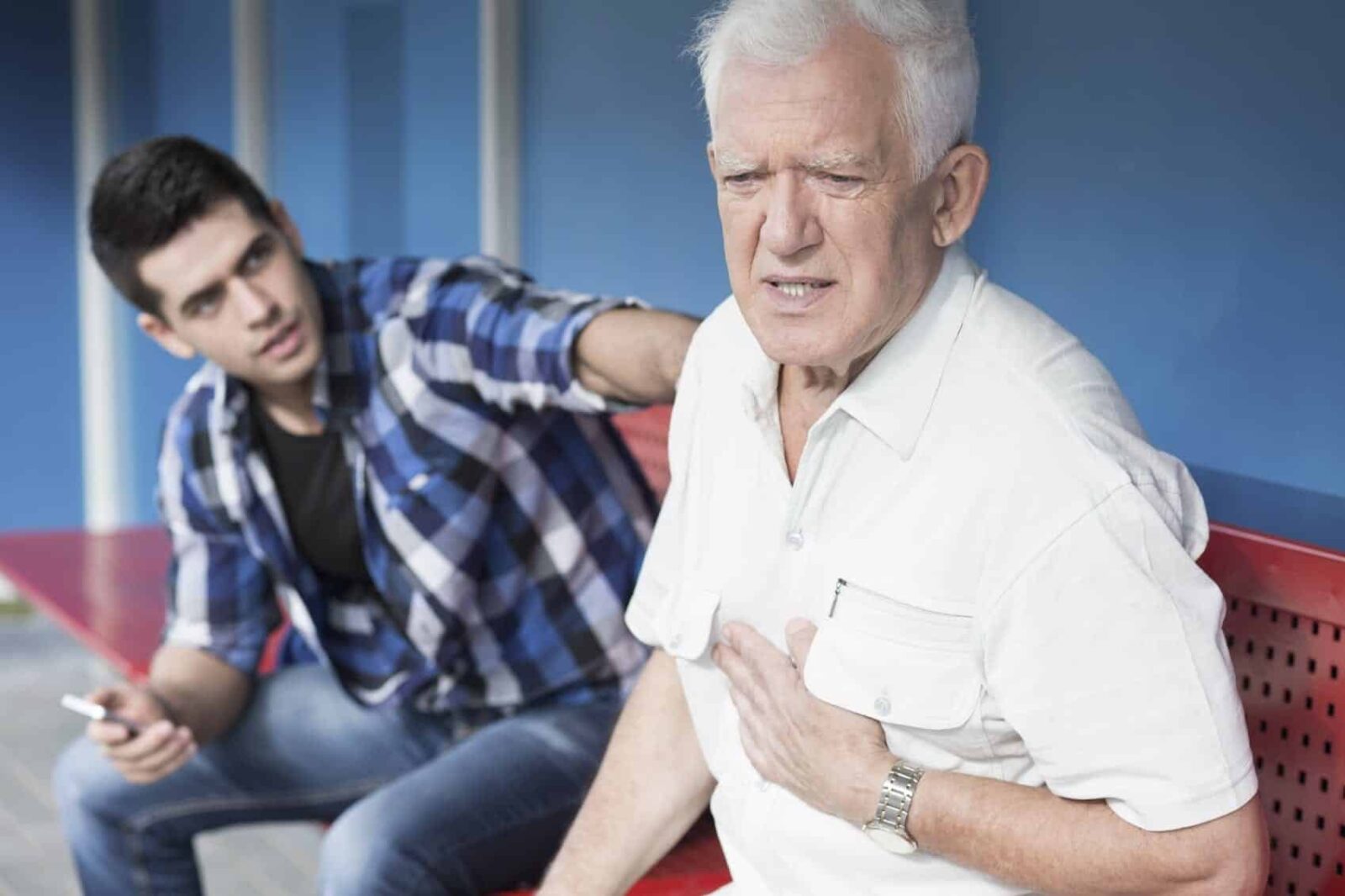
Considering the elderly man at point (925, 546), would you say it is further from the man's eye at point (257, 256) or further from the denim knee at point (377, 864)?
the man's eye at point (257, 256)

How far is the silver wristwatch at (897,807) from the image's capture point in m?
1.47

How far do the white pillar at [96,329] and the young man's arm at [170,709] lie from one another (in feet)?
12.8

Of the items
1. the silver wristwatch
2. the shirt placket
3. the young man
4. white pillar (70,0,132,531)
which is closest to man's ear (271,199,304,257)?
the young man

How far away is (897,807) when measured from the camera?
58.0 inches

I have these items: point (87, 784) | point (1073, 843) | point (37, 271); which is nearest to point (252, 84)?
point (37, 271)

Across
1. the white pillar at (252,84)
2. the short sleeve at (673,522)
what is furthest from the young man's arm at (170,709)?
the white pillar at (252,84)

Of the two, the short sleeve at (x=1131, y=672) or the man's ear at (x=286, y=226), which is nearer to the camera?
the short sleeve at (x=1131, y=672)

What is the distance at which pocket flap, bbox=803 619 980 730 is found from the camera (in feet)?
4.76

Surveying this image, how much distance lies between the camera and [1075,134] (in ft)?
7.43

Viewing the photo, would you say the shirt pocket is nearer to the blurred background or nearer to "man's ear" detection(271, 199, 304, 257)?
the blurred background

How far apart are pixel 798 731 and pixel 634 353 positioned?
0.66 m

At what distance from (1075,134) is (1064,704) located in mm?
1148

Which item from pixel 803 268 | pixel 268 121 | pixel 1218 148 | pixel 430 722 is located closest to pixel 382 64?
pixel 268 121

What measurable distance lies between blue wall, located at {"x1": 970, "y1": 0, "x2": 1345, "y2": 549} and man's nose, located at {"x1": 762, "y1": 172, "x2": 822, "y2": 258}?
0.79 metres
